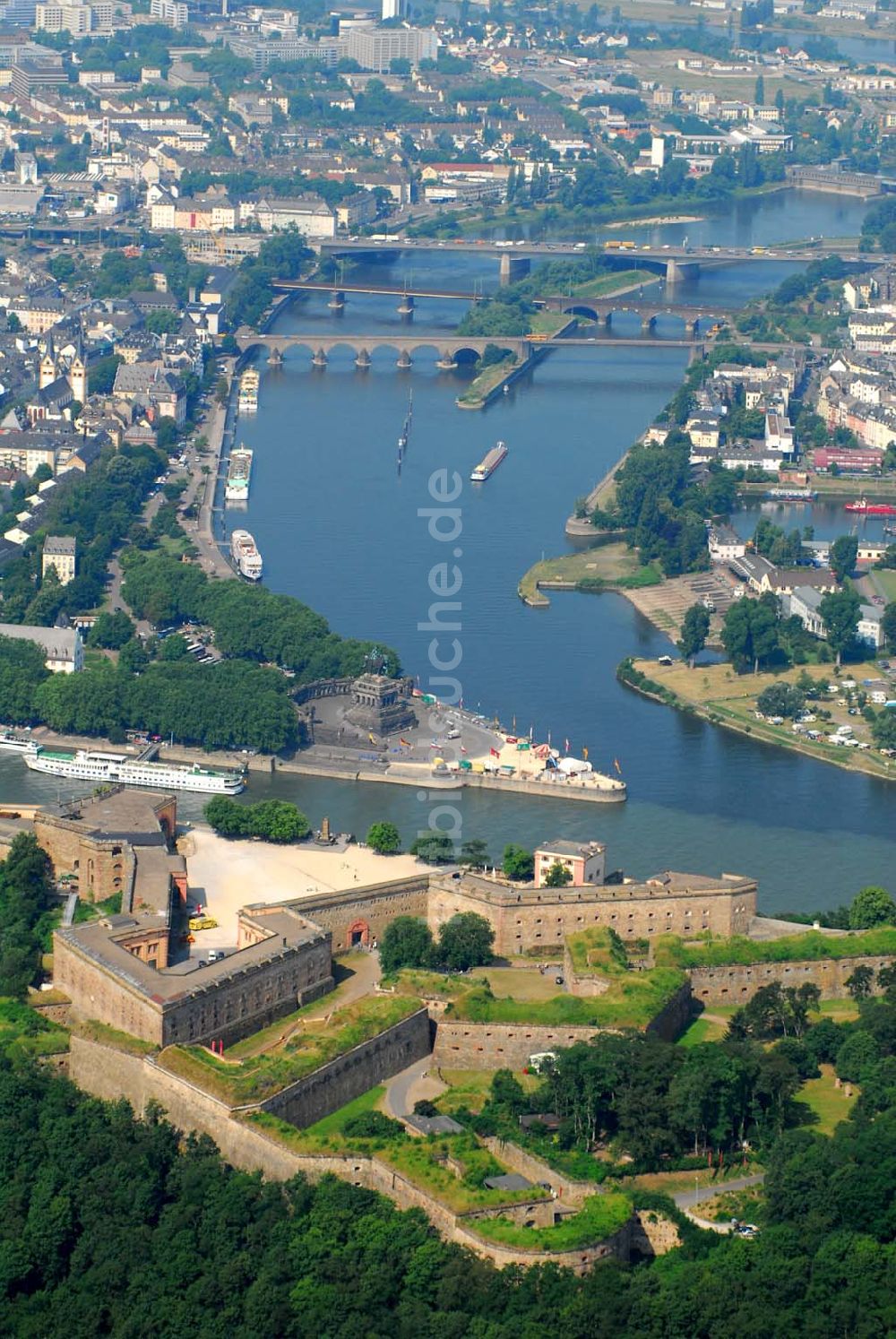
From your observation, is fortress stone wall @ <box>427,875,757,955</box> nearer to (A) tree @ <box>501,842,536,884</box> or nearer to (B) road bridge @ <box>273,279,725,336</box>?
(A) tree @ <box>501,842,536,884</box>

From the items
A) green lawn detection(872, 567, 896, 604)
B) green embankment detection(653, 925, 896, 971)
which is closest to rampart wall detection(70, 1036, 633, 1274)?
green embankment detection(653, 925, 896, 971)

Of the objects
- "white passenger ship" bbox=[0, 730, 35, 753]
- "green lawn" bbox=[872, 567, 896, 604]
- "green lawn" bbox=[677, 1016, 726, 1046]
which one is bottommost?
"white passenger ship" bbox=[0, 730, 35, 753]

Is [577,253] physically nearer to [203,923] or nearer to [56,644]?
[56,644]

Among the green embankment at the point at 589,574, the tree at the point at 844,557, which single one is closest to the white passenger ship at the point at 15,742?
the green embankment at the point at 589,574

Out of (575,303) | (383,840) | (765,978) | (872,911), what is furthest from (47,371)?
(765,978)

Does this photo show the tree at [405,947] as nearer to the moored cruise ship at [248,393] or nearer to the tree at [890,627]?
the tree at [890,627]

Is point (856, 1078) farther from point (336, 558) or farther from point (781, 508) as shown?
point (781, 508)

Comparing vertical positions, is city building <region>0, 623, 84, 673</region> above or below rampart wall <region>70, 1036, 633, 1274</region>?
above
